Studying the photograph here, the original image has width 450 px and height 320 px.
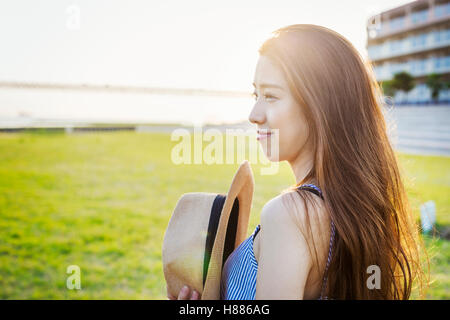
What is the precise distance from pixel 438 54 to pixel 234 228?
3999 centimetres

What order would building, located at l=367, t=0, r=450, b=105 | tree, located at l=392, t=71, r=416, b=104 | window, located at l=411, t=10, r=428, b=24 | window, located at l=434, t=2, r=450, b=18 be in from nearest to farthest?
tree, located at l=392, t=71, r=416, b=104
window, located at l=434, t=2, r=450, b=18
building, located at l=367, t=0, r=450, b=105
window, located at l=411, t=10, r=428, b=24

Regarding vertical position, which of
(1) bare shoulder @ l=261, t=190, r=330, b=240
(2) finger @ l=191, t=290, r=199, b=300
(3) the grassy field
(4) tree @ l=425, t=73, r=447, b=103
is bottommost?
(3) the grassy field

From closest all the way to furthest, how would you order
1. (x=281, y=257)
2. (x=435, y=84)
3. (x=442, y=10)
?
1. (x=281, y=257)
2. (x=435, y=84)
3. (x=442, y=10)

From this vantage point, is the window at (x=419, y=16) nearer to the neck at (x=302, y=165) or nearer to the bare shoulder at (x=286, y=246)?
the neck at (x=302, y=165)

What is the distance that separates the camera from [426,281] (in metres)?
1.52

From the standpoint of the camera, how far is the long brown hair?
1090 millimetres

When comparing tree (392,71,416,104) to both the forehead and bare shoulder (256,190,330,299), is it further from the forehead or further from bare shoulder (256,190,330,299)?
bare shoulder (256,190,330,299)

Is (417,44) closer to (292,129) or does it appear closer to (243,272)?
(292,129)

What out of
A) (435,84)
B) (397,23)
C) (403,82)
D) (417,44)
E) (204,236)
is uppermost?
(397,23)

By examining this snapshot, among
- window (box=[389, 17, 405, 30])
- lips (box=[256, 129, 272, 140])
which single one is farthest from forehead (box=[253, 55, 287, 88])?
window (box=[389, 17, 405, 30])

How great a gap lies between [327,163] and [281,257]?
1.19ft

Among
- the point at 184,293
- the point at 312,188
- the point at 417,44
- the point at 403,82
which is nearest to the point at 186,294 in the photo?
the point at 184,293

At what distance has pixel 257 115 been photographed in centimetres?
118
